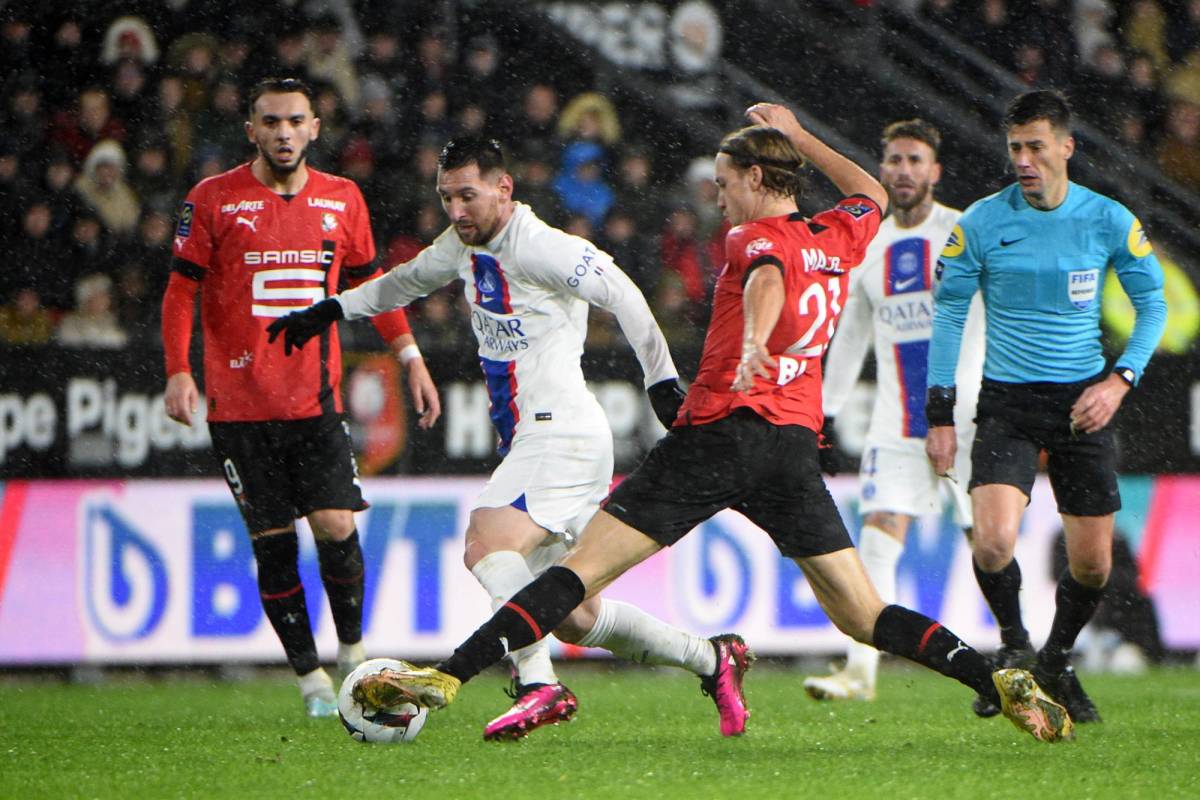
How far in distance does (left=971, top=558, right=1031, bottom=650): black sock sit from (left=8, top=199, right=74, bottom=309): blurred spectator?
5732 mm

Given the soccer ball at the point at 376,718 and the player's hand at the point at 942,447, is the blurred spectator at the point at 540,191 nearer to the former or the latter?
the player's hand at the point at 942,447

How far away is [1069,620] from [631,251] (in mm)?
5085

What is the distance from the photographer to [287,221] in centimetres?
701

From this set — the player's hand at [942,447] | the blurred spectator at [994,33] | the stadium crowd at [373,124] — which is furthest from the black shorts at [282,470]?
the blurred spectator at [994,33]

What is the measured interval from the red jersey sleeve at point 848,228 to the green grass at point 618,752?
59.3 inches

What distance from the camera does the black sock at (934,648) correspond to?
5379 millimetres

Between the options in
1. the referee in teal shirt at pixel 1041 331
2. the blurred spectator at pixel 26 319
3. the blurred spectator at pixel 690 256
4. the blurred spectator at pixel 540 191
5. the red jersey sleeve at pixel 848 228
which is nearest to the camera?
the red jersey sleeve at pixel 848 228

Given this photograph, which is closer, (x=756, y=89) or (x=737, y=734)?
(x=737, y=734)

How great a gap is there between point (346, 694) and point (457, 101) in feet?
24.9

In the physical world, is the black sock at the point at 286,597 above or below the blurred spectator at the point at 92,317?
below

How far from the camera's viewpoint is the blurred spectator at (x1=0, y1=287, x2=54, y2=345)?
389 inches

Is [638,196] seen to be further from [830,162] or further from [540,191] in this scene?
[830,162]

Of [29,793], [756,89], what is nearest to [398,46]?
[756,89]

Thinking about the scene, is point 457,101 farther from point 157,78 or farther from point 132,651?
point 132,651
